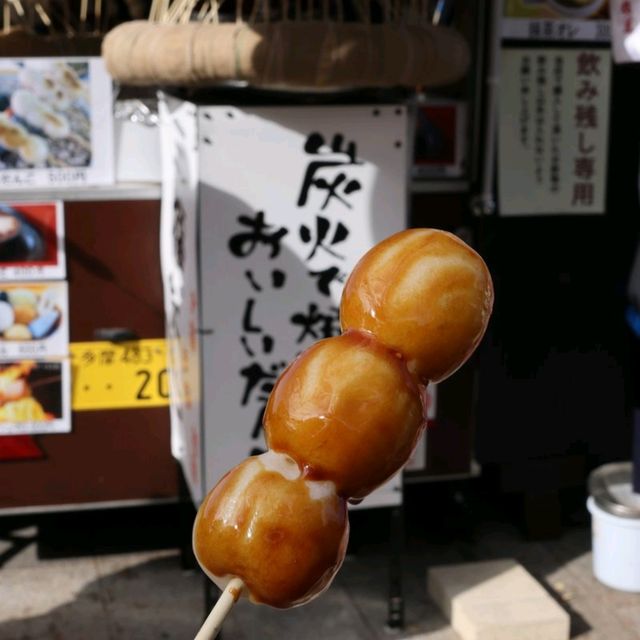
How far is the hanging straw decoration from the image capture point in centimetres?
411

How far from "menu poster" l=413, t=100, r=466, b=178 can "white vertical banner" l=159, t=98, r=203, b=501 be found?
52.4 inches

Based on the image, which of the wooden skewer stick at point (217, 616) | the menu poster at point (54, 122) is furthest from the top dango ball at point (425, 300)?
the menu poster at point (54, 122)

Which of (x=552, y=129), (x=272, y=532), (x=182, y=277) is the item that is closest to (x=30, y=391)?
(x=182, y=277)

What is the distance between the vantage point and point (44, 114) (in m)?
5.55

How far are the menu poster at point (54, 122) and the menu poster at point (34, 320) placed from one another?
1.68 ft

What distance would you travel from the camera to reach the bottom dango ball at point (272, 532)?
5.42 feet

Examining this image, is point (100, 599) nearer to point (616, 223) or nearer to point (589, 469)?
point (589, 469)

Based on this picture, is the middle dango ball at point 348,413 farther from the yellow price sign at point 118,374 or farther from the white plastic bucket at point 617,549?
the white plastic bucket at point 617,549

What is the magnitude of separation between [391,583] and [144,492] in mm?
1442

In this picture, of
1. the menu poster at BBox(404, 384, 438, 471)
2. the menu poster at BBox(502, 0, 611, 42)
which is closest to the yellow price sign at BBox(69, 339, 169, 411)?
the menu poster at BBox(404, 384, 438, 471)

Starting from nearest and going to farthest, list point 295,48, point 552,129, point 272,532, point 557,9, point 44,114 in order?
point 272,532 < point 295,48 < point 44,114 < point 557,9 < point 552,129

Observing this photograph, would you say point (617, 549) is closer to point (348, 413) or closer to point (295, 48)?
point (295, 48)

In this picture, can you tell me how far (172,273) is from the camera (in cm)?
550

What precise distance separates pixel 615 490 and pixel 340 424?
4.75 m
